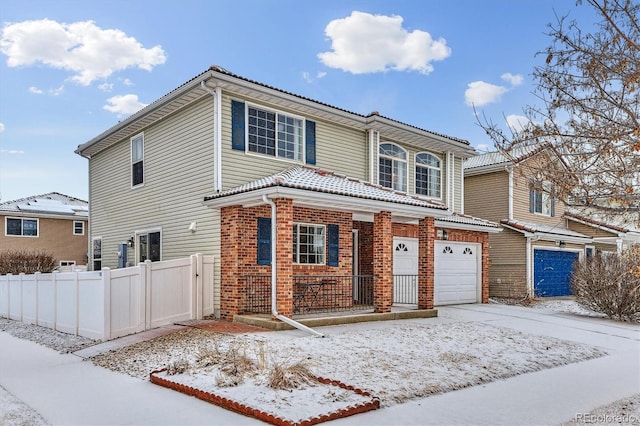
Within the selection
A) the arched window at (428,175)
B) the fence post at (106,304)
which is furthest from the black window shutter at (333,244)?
the fence post at (106,304)

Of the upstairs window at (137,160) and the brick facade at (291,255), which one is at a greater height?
the upstairs window at (137,160)

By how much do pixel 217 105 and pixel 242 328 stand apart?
17.9 feet

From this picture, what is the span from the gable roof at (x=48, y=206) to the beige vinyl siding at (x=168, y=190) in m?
12.3

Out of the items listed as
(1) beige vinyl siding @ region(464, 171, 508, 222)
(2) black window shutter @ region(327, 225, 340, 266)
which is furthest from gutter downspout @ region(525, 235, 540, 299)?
(2) black window shutter @ region(327, 225, 340, 266)

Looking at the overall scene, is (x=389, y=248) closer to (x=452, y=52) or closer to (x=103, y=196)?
(x=452, y=52)

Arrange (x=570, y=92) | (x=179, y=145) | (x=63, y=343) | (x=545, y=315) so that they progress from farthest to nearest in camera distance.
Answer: (x=545, y=315) < (x=179, y=145) < (x=63, y=343) < (x=570, y=92)

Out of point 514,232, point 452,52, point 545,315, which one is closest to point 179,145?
point 452,52

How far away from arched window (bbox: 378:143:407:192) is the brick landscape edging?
11.0m

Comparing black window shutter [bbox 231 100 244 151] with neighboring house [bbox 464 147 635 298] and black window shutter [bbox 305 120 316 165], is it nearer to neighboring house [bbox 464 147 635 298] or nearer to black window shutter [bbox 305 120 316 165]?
black window shutter [bbox 305 120 316 165]

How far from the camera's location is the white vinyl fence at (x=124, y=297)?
11023 mm

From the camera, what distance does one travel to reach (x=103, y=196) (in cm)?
1875

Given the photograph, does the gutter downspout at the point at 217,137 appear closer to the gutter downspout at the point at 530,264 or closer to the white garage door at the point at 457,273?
the white garage door at the point at 457,273

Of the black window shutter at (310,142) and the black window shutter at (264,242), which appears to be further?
the black window shutter at (310,142)

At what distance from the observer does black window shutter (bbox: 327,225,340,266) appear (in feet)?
47.3
